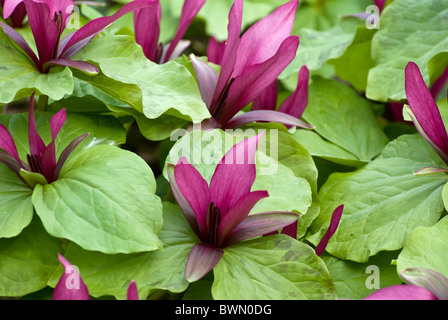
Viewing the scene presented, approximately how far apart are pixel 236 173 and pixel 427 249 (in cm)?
30

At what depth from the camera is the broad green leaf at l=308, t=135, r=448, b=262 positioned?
2.83 feet

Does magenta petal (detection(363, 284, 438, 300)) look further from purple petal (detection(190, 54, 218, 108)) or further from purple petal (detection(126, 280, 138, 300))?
purple petal (detection(190, 54, 218, 108))

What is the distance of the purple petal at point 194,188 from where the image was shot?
28.4 inches

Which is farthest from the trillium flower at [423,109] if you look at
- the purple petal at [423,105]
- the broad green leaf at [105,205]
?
the broad green leaf at [105,205]

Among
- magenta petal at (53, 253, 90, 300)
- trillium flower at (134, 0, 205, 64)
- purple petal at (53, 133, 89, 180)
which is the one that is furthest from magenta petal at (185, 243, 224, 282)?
trillium flower at (134, 0, 205, 64)

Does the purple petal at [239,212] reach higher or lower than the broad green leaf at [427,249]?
higher

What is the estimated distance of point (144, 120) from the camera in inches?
36.9

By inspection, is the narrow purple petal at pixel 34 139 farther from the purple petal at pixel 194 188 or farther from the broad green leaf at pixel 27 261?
the purple petal at pixel 194 188

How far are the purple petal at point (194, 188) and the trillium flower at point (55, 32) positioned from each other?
0.77 ft

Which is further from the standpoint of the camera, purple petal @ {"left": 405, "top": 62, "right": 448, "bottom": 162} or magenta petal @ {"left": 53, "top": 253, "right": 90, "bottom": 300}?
purple petal @ {"left": 405, "top": 62, "right": 448, "bottom": 162}

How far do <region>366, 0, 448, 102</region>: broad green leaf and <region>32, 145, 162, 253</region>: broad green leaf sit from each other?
0.56 m

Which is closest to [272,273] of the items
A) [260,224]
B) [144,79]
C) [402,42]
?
[260,224]
